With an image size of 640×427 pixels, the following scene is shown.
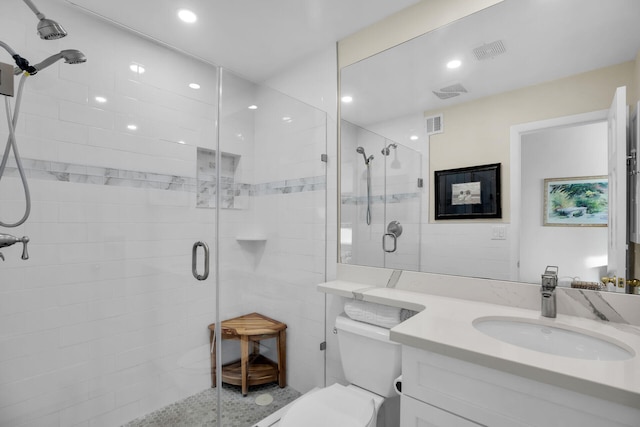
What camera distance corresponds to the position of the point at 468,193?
155 cm

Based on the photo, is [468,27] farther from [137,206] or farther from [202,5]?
[137,206]

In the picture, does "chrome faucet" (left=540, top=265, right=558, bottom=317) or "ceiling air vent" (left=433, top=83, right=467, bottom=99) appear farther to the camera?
"ceiling air vent" (left=433, top=83, right=467, bottom=99)

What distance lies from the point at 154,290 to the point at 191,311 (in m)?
0.22

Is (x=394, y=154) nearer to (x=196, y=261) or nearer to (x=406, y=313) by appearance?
(x=406, y=313)

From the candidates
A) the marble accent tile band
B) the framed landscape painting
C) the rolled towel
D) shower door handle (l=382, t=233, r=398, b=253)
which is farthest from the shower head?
the framed landscape painting

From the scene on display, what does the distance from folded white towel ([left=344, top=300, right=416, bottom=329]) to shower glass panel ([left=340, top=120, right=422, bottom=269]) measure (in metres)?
0.30

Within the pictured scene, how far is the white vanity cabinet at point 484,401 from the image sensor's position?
0.77 m

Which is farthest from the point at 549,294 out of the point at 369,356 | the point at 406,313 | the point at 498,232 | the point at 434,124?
the point at 434,124

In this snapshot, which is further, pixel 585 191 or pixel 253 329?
pixel 253 329

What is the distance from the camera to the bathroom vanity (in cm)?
76

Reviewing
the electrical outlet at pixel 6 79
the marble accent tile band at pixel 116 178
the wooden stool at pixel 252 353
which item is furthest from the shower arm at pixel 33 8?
the wooden stool at pixel 252 353


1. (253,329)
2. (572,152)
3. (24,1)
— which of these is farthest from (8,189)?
(572,152)

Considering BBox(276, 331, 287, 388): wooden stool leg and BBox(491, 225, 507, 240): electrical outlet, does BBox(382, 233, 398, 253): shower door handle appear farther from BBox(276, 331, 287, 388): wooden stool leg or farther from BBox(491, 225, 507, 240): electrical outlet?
BBox(276, 331, 287, 388): wooden stool leg

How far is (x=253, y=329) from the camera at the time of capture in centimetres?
177
